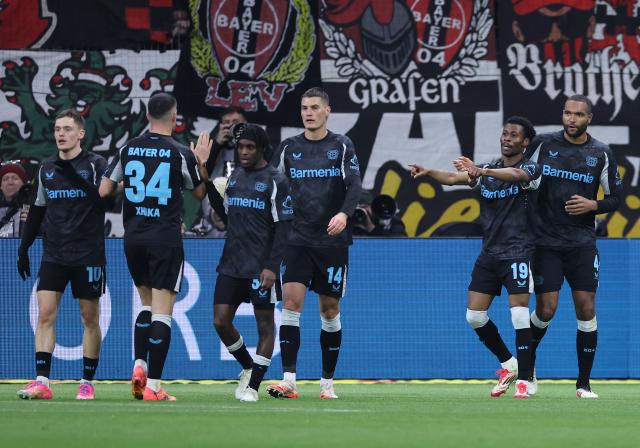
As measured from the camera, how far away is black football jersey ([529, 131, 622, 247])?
38.5 feet

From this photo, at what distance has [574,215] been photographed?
462 inches

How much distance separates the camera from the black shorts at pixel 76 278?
1080 centimetres

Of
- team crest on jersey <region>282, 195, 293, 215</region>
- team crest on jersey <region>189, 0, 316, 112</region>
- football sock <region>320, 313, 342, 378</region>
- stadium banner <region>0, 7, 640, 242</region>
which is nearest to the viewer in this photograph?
team crest on jersey <region>282, 195, 293, 215</region>

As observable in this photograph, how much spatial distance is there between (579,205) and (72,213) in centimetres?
412

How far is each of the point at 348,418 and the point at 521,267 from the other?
3500mm

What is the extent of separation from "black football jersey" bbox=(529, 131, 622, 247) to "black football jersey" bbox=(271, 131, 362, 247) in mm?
1821

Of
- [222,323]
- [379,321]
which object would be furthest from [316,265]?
[379,321]

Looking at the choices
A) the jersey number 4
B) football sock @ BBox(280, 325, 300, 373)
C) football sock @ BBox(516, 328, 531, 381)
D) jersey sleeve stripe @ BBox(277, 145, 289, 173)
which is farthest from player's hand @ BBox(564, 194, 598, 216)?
the jersey number 4

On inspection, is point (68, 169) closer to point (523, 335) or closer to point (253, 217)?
point (253, 217)

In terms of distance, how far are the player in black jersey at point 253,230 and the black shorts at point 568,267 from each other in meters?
2.49

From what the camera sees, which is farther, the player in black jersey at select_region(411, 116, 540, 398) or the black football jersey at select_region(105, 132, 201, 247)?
the player in black jersey at select_region(411, 116, 540, 398)

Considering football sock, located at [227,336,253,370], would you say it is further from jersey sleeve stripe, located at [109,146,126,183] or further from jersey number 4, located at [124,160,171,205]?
jersey sleeve stripe, located at [109,146,126,183]

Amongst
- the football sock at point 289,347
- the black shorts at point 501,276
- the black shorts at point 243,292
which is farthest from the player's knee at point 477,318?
the black shorts at point 243,292

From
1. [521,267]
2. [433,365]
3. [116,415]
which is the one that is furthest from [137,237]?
[433,365]
